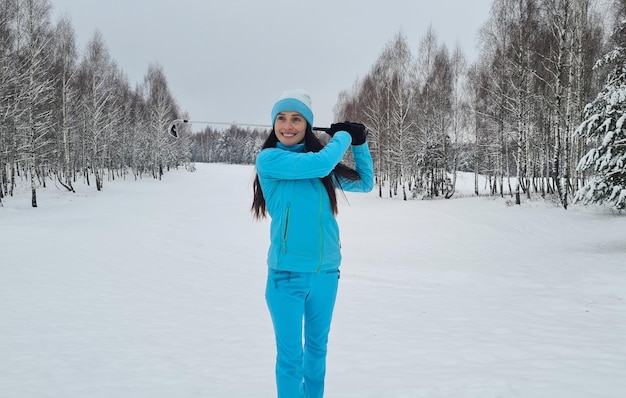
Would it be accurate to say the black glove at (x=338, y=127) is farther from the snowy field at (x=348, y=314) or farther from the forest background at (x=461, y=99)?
the forest background at (x=461, y=99)

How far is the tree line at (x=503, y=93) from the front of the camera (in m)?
16.8

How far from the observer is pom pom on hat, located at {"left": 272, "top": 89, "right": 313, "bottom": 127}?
7.16 ft

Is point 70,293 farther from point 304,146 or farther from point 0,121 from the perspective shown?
point 0,121

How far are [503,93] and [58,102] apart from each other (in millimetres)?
27918

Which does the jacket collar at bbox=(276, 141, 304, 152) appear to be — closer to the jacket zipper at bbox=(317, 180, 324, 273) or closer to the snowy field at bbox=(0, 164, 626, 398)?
the jacket zipper at bbox=(317, 180, 324, 273)

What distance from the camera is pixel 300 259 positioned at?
2.03 metres

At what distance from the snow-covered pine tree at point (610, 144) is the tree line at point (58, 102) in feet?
69.2

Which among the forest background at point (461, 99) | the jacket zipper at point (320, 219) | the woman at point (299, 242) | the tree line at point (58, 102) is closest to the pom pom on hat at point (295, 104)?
the woman at point (299, 242)

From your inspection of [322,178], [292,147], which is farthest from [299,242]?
[292,147]

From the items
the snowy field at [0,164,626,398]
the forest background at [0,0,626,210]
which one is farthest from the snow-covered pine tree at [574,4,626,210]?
the snowy field at [0,164,626,398]

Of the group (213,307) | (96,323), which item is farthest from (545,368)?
(96,323)

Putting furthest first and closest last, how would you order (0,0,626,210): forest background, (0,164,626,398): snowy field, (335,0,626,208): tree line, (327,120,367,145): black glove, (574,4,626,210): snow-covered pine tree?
(335,0,626,208): tree line < (0,0,626,210): forest background < (574,4,626,210): snow-covered pine tree < (0,164,626,398): snowy field < (327,120,367,145): black glove

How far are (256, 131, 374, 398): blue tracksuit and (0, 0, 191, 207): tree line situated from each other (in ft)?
63.7

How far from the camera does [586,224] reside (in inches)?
503
